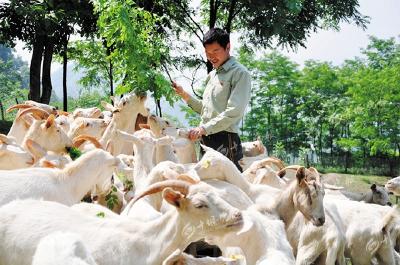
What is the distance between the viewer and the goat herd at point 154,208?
396 centimetres

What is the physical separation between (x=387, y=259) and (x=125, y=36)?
5665 mm

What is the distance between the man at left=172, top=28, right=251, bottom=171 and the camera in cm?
612

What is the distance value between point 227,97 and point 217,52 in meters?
0.52

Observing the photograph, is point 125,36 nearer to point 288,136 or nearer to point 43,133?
point 43,133

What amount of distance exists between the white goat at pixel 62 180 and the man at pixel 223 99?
1.01 m

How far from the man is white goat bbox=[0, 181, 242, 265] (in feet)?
6.58

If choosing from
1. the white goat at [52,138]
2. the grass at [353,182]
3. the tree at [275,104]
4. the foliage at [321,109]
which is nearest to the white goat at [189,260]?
the white goat at [52,138]

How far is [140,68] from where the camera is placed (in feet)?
33.4

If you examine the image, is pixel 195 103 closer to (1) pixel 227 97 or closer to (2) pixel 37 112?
(1) pixel 227 97

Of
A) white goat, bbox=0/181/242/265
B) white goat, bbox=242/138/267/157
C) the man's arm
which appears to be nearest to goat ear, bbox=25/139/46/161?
the man's arm

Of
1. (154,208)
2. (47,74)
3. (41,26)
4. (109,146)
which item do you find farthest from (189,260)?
(47,74)

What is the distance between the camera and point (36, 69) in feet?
67.9

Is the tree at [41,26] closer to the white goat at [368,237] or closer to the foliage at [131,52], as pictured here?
the foliage at [131,52]

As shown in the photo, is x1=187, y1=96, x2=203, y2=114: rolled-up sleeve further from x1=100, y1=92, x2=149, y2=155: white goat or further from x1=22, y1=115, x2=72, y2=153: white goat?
x1=100, y1=92, x2=149, y2=155: white goat
